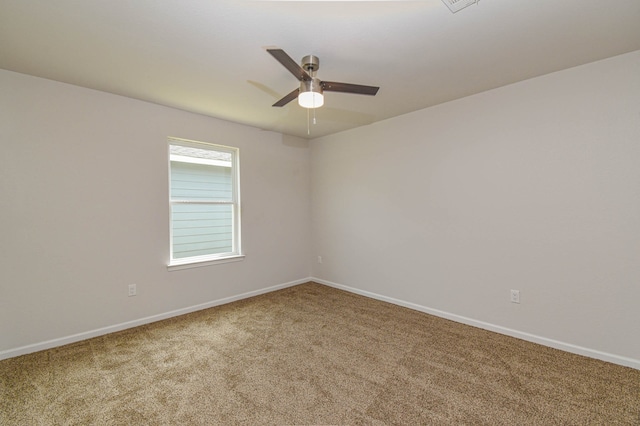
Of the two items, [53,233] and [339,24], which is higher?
[339,24]

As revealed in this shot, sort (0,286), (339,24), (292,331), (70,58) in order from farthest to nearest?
(292,331) < (0,286) < (70,58) < (339,24)

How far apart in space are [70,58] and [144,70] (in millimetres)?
505

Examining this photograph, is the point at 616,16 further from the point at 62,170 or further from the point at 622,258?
the point at 62,170

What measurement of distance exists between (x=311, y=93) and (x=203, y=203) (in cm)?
237

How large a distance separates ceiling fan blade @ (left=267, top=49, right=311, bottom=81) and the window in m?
2.26

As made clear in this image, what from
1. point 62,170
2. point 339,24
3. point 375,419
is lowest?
point 375,419

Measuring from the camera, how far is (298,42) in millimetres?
2010

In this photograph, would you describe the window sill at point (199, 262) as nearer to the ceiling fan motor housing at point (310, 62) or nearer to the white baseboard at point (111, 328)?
the white baseboard at point (111, 328)

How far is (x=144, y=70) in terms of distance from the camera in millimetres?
2400

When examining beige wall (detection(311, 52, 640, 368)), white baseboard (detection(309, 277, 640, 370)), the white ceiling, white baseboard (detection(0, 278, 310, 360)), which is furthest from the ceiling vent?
white baseboard (detection(0, 278, 310, 360))

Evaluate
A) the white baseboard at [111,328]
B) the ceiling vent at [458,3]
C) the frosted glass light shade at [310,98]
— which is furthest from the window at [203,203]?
the ceiling vent at [458,3]

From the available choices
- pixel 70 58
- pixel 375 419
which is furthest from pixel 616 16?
pixel 70 58

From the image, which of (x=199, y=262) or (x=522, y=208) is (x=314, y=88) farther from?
(x=199, y=262)

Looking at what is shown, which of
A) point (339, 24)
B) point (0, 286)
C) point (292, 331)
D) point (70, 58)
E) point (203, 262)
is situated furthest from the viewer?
point (203, 262)
